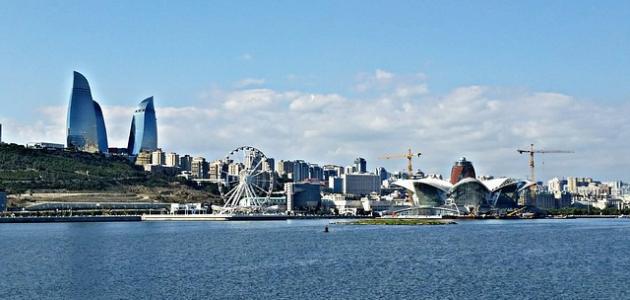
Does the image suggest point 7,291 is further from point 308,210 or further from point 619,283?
point 308,210

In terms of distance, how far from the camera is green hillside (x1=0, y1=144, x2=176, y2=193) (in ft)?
572

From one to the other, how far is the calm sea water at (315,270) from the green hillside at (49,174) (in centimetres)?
10110

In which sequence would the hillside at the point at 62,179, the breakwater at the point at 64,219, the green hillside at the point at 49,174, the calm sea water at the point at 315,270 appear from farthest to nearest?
the green hillside at the point at 49,174 < the hillside at the point at 62,179 < the breakwater at the point at 64,219 < the calm sea water at the point at 315,270

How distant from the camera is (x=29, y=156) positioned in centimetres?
19112

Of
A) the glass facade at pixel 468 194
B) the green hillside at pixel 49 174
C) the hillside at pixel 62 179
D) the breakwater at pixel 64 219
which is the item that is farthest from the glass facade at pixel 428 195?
the breakwater at pixel 64 219

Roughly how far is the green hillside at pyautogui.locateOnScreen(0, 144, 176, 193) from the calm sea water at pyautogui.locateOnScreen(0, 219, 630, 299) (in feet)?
332

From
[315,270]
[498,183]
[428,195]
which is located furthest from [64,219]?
[315,270]

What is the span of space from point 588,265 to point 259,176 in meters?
110

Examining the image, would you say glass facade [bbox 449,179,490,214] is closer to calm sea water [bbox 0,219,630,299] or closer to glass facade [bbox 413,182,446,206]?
glass facade [bbox 413,182,446,206]

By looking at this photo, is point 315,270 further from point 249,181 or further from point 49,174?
point 49,174

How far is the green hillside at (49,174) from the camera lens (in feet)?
572

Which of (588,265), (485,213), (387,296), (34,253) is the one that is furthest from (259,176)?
(387,296)

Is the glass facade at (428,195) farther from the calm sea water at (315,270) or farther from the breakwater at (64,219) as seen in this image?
the calm sea water at (315,270)

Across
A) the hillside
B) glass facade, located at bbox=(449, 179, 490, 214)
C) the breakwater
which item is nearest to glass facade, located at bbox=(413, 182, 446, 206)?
glass facade, located at bbox=(449, 179, 490, 214)
